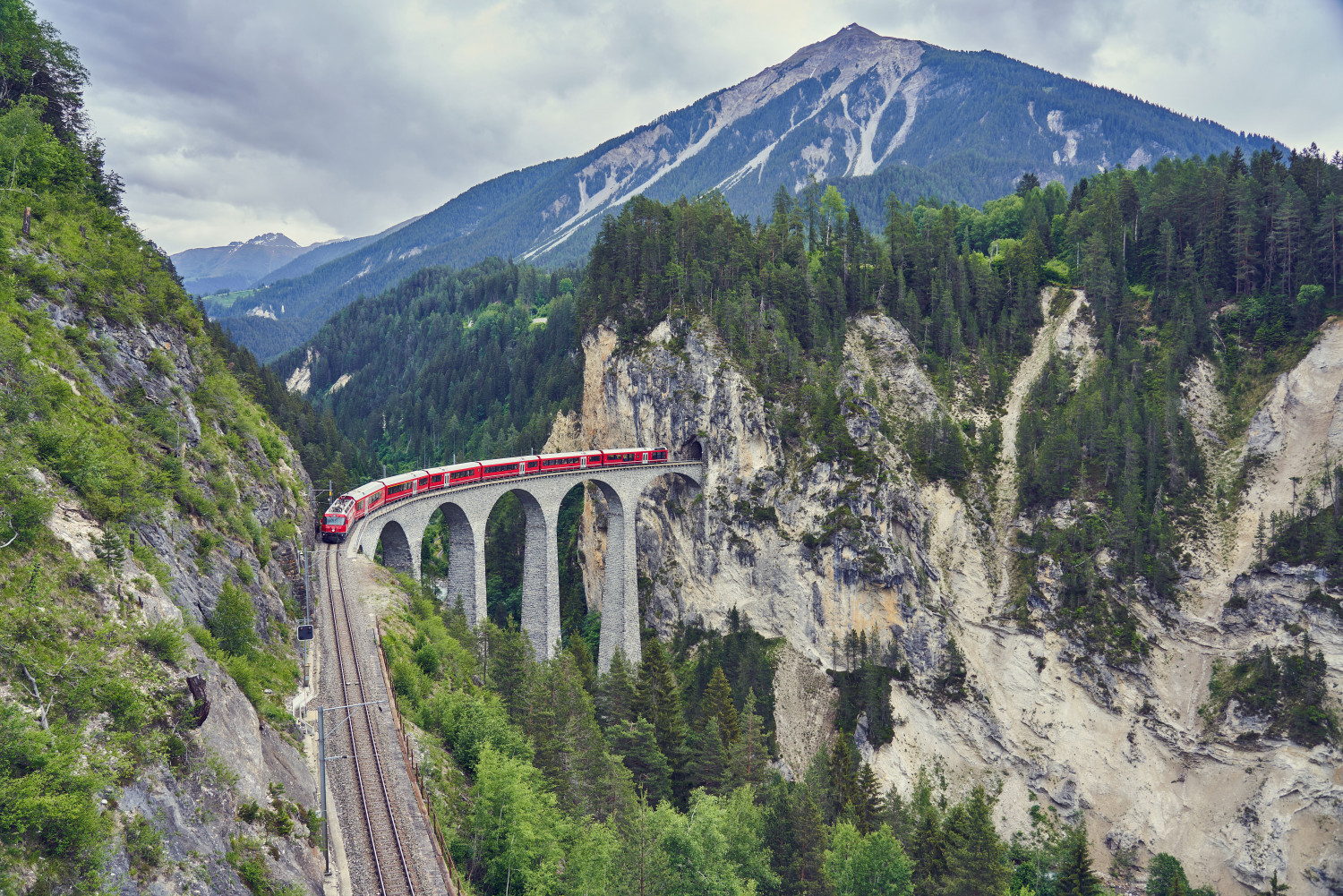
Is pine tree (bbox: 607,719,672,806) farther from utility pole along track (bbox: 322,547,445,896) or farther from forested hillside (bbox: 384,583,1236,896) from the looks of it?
utility pole along track (bbox: 322,547,445,896)

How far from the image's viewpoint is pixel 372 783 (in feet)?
74.8

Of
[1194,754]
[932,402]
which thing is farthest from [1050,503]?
[1194,754]

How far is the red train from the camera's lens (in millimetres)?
43062

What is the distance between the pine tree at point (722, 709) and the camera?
51.3m

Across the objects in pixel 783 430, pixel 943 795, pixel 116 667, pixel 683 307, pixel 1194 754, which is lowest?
pixel 943 795

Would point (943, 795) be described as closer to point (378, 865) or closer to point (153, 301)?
point (378, 865)

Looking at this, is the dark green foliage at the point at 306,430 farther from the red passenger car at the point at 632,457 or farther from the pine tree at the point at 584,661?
the pine tree at the point at 584,661

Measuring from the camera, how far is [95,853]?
1166 centimetres

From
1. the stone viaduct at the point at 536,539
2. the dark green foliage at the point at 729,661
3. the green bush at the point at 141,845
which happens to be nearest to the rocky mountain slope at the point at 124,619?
the green bush at the point at 141,845

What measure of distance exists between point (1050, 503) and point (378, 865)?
64171 millimetres

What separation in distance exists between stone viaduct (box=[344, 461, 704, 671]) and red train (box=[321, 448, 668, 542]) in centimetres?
59

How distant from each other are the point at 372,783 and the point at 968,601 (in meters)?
58.0

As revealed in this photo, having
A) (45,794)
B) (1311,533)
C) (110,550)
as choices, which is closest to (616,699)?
(110,550)

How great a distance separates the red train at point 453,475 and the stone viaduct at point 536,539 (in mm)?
591
